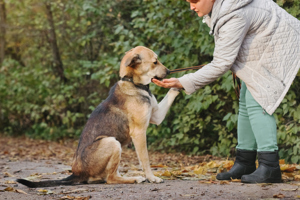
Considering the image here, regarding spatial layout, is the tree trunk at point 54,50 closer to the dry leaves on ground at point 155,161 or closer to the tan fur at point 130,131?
the dry leaves on ground at point 155,161

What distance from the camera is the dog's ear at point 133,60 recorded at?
4.47m

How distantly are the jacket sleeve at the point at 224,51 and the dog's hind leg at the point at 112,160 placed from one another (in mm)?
1054

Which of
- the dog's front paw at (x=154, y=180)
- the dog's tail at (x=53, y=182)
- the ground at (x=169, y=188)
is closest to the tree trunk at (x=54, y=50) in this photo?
the ground at (x=169, y=188)

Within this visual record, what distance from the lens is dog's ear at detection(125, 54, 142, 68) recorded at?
447 cm

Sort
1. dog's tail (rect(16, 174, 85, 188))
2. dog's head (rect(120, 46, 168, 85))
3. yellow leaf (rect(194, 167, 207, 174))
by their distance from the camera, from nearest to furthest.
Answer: dog's tail (rect(16, 174, 85, 188)), dog's head (rect(120, 46, 168, 85)), yellow leaf (rect(194, 167, 207, 174))

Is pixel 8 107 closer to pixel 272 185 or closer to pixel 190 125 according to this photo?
pixel 190 125

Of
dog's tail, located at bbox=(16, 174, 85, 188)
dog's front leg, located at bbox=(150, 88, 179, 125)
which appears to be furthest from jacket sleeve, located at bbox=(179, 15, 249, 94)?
dog's tail, located at bbox=(16, 174, 85, 188)

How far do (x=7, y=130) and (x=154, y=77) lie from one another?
9.91 m

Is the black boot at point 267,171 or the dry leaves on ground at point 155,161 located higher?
the black boot at point 267,171

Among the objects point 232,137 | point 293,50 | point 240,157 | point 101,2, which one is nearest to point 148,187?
point 240,157

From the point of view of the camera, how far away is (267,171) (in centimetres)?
385

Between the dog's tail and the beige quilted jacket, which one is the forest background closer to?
the beige quilted jacket

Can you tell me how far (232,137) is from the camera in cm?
718

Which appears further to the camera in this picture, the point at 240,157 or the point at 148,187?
the point at 240,157
